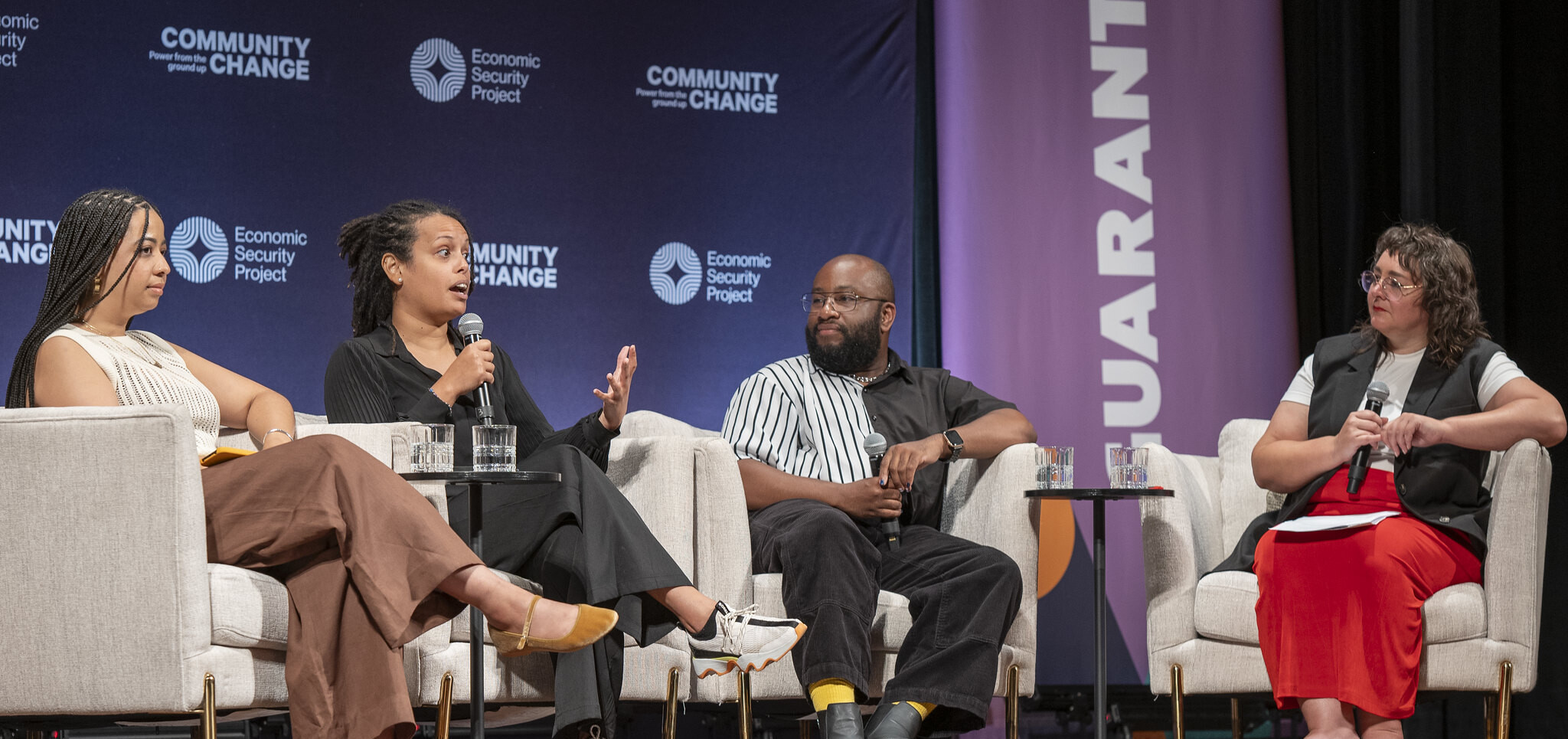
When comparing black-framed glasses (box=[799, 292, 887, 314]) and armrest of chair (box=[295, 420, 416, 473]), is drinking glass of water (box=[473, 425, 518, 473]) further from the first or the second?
black-framed glasses (box=[799, 292, 887, 314])

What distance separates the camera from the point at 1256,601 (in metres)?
3.40

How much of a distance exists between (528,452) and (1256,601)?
1.83m

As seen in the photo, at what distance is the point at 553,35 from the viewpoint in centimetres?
489

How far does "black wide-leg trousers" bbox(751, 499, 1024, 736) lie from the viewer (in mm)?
3098

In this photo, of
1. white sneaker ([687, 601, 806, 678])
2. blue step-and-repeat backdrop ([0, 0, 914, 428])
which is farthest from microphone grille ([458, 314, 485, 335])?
blue step-and-repeat backdrop ([0, 0, 914, 428])

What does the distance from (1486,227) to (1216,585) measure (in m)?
1.83

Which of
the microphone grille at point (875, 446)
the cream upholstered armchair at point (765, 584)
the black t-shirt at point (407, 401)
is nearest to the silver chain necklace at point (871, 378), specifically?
the microphone grille at point (875, 446)

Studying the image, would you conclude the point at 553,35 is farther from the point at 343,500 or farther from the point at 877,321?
the point at 343,500

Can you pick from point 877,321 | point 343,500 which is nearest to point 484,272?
point 877,321

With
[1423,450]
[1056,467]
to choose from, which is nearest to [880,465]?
[1056,467]

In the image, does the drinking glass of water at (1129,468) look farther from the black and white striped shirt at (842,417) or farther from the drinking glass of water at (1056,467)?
the black and white striped shirt at (842,417)

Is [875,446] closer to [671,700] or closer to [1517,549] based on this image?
[671,700]

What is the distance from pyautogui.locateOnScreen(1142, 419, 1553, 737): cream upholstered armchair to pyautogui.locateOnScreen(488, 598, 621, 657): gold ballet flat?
1458mm

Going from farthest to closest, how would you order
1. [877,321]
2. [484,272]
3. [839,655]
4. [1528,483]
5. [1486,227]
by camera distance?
[484,272] → [1486,227] → [877,321] → [1528,483] → [839,655]
